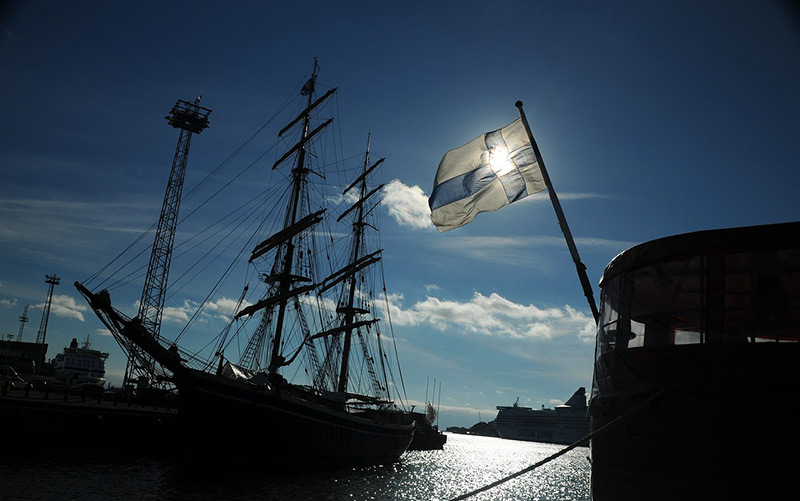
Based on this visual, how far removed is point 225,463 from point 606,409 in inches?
854

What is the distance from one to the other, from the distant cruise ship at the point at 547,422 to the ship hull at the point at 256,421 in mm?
120540

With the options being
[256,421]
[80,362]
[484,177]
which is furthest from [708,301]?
[80,362]

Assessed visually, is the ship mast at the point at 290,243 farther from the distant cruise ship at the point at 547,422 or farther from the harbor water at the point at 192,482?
the distant cruise ship at the point at 547,422

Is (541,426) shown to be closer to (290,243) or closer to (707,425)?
(290,243)

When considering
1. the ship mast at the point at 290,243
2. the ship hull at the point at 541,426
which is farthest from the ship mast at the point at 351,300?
the ship hull at the point at 541,426

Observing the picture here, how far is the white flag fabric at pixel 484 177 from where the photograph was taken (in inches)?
433

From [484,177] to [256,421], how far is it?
1943cm

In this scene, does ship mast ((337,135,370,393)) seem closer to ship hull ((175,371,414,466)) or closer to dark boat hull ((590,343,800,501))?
ship hull ((175,371,414,466))

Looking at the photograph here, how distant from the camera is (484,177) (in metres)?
11.3

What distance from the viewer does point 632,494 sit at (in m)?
7.31

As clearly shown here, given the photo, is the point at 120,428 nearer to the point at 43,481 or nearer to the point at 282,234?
→ the point at 43,481

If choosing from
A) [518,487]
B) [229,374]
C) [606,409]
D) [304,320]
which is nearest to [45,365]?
[304,320]

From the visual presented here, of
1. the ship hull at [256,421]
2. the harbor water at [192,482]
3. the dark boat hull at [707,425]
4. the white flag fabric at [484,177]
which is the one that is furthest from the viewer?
the ship hull at [256,421]

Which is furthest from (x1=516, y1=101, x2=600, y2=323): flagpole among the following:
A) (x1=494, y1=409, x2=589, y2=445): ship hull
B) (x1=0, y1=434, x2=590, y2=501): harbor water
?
(x1=494, y1=409, x2=589, y2=445): ship hull
